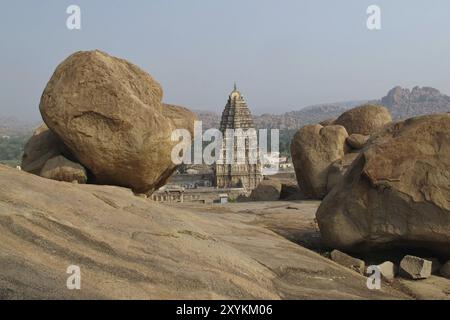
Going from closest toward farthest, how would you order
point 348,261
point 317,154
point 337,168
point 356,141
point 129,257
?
1. point 129,257
2. point 348,261
3. point 337,168
4. point 317,154
5. point 356,141

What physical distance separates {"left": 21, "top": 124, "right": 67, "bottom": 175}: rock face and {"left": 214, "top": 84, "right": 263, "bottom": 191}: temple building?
50.0m

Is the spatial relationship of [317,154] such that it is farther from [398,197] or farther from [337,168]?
[398,197]

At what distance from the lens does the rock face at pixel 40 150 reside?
11.5m

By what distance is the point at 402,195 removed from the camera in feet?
26.5

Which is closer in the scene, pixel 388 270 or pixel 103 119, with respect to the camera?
pixel 388 270

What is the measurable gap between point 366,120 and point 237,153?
4728cm

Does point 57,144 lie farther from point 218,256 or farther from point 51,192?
point 218,256

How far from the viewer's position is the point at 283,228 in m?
10.7

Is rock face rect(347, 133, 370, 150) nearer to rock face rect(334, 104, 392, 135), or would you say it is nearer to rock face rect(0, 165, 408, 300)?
rock face rect(334, 104, 392, 135)

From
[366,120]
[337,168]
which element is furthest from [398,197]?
[366,120]

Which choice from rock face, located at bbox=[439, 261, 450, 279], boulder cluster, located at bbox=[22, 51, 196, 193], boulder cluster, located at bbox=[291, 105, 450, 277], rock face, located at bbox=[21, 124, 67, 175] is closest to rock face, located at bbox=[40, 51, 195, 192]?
boulder cluster, located at bbox=[22, 51, 196, 193]

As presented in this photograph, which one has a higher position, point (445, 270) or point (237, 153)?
point (445, 270)

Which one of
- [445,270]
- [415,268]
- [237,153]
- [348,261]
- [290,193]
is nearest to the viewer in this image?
[415,268]

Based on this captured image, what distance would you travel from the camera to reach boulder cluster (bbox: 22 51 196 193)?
33.4ft
